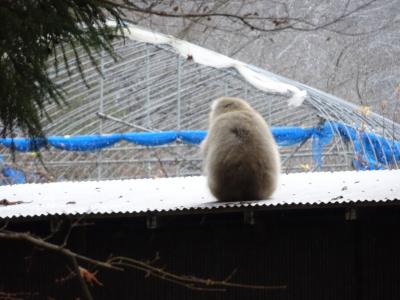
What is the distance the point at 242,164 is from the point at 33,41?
3.19 meters

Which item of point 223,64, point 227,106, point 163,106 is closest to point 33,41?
point 227,106

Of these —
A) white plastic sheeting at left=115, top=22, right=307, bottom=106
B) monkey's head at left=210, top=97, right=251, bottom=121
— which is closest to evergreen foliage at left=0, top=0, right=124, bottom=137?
monkey's head at left=210, top=97, right=251, bottom=121

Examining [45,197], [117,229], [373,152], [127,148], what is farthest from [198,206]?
[127,148]

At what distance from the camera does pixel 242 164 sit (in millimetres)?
9938

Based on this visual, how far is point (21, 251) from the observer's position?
10.2 m

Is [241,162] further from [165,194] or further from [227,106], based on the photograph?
[165,194]

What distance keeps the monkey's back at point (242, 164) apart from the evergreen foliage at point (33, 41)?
2510 millimetres

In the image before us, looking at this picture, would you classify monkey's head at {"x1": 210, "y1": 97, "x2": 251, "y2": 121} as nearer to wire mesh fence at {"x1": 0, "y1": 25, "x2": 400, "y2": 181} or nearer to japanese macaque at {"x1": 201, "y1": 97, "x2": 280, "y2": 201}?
japanese macaque at {"x1": 201, "y1": 97, "x2": 280, "y2": 201}

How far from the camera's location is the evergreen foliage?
7.26m

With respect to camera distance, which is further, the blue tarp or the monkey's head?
the blue tarp

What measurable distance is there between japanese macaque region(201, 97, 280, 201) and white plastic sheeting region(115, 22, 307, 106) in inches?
461

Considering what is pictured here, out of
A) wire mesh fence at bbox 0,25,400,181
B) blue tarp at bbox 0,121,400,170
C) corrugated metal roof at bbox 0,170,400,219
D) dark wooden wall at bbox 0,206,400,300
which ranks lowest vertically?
dark wooden wall at bbox 0,206,400,300

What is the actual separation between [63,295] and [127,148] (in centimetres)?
1385

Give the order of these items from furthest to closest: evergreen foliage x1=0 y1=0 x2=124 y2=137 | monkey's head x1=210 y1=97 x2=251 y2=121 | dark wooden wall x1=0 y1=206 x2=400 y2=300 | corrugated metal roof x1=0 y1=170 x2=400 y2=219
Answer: monkey's head x1=210 y1=97 x2=251 y2=121, dark wooden wall x1=0 y1=206 x2=400 y2=300, corrugated metal roof x1=0 y1=170 x2=400 y2=219, evergreen foliage x1=0 y1=0 x2=124 y2=137
